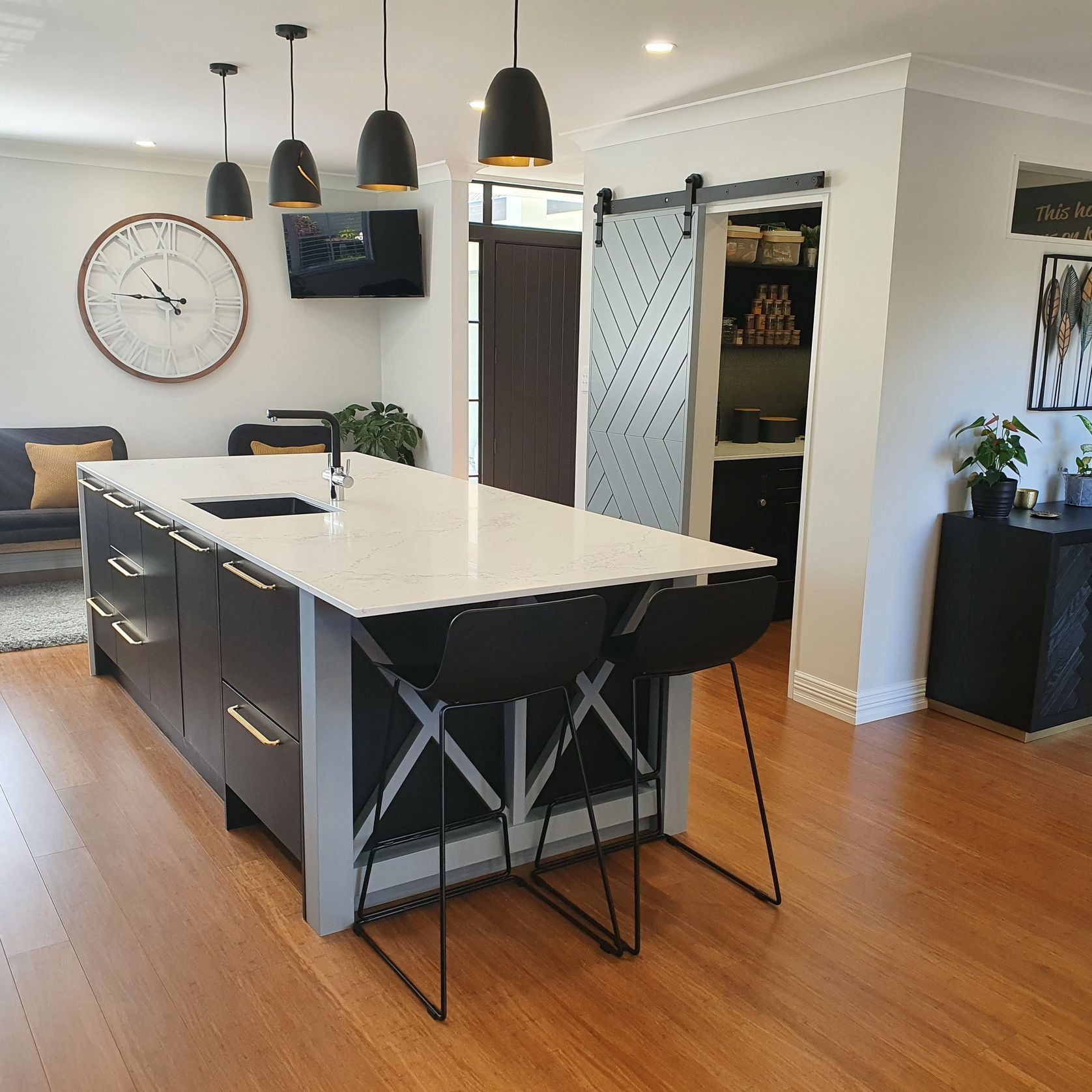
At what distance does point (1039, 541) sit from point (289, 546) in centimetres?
274

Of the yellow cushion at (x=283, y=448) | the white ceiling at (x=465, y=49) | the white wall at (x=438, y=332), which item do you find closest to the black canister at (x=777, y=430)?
the white ceiling at (x=465, y=49)

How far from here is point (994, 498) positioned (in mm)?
4117

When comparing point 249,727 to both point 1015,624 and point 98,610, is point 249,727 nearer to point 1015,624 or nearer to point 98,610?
point 98,610

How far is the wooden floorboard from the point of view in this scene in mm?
2096

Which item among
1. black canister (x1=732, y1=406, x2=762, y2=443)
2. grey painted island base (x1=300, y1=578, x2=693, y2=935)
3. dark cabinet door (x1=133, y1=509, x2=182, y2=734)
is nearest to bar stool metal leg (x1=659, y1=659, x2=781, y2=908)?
grey painted island base (x1=300, y1=578, x2=693, y2=935)

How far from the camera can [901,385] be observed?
394cm

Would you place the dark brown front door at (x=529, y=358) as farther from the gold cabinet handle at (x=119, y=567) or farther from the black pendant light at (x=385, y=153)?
the black pendant light at (x=385, y=153)

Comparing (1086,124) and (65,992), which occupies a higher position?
(1086,124)

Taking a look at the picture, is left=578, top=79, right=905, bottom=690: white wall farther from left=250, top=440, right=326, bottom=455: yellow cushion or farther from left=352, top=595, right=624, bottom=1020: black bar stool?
left=250, top=440, right=326, bottom=455: yellow cushion

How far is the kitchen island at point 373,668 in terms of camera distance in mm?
2443

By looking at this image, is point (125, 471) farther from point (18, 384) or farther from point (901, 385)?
point (901, 385)

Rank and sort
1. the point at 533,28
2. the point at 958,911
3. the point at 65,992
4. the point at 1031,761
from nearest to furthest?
the point at 65,992, the point at 958,911, the point at 533,28, the point at 1031,761

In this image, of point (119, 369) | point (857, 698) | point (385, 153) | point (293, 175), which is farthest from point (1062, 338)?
point (119, 369)

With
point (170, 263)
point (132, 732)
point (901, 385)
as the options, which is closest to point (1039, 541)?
point (901, 385)
